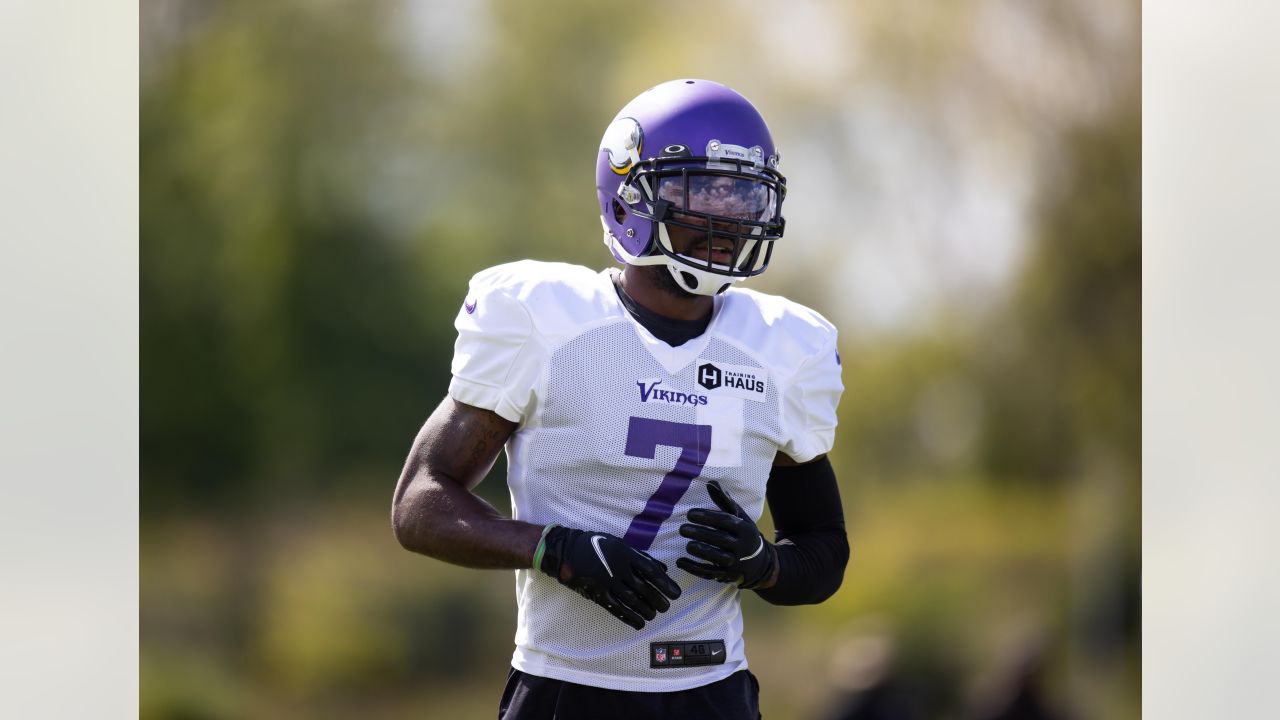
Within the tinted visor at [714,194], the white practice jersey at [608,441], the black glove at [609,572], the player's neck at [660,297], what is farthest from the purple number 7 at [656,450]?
the tinted visor at [714,194]

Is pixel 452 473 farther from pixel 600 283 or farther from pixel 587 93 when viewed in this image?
pixel 587 93

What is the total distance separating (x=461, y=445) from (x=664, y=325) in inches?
15.1

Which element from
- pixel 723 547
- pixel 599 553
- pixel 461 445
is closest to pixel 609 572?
pixel 599 553

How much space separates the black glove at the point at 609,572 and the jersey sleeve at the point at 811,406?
1.25ft

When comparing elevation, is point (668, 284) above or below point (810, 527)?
above

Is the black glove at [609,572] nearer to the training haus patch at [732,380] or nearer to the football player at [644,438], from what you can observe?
the football player at [644,438]

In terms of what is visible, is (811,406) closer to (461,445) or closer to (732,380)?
(732,380)

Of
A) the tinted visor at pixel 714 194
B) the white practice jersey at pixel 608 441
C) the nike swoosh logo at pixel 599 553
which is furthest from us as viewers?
the tinted visor at pixel 714 194

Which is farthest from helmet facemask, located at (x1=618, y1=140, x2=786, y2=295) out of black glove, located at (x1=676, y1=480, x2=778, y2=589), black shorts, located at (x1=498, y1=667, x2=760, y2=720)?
black shorts, located at (x1=498, y1=667, x2=760, y2=720)

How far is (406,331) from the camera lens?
12.7ft

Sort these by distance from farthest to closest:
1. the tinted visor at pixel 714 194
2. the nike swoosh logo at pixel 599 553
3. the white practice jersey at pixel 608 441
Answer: the tinted visor at pixel 714 194
the white practice jersey at pixel 608 441
the nike swoosh logo at pixel 599 553

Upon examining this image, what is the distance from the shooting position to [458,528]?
1615 millimetres

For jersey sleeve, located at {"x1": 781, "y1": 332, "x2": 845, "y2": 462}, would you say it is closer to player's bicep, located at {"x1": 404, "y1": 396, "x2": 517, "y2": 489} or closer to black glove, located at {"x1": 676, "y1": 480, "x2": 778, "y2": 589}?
black glove, located at {"x1": 676, "y1": 480, "x2": 778, "y2": 589}

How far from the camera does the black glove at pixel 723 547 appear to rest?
162cm
